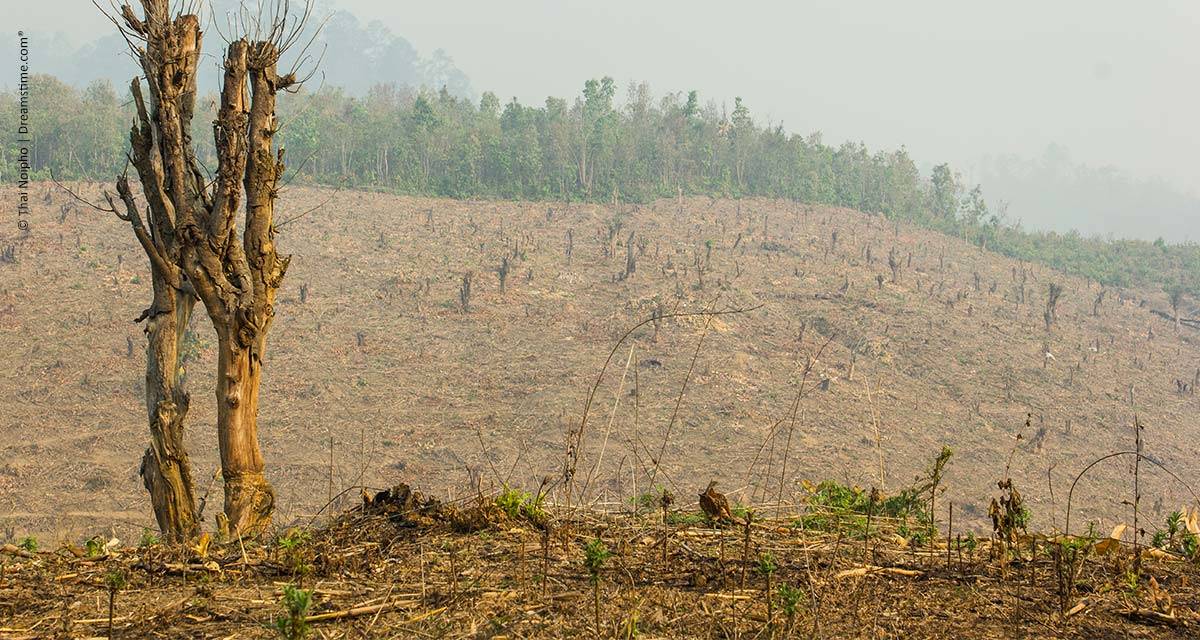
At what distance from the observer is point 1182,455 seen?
61.0 feet

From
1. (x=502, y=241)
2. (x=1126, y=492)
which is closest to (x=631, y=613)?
(x=1126, y=492)

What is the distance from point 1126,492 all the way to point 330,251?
69.6ft

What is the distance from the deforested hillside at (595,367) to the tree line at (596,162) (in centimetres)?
629

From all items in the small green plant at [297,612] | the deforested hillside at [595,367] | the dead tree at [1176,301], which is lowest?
the deforested hillside at [595,367]

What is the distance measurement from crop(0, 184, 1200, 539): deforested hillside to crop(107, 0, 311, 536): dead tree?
19.7 ft

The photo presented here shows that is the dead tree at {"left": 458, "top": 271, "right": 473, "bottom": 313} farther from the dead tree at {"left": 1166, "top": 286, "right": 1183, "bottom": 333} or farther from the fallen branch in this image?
the dead tree at {"left": 1166, "top": 286, "right": 1183, "bottom": 333}

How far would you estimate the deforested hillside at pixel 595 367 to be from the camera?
15.1 meters

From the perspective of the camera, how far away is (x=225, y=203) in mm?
4258

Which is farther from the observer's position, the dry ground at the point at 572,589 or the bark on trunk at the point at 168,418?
the bark on trunk at the point at 168,418

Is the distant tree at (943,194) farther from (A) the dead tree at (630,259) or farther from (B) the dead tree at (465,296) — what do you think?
(B) the dead tree at (465,296)

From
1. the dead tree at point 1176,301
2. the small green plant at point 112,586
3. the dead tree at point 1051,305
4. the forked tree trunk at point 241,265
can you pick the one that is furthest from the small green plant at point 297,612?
the dead tree at point 1176,301

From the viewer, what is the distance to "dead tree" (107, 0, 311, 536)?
167 inches

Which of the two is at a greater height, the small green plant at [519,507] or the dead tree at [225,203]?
the dead tree at [225,203]

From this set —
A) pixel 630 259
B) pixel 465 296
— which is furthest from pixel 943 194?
pixel 465 296
